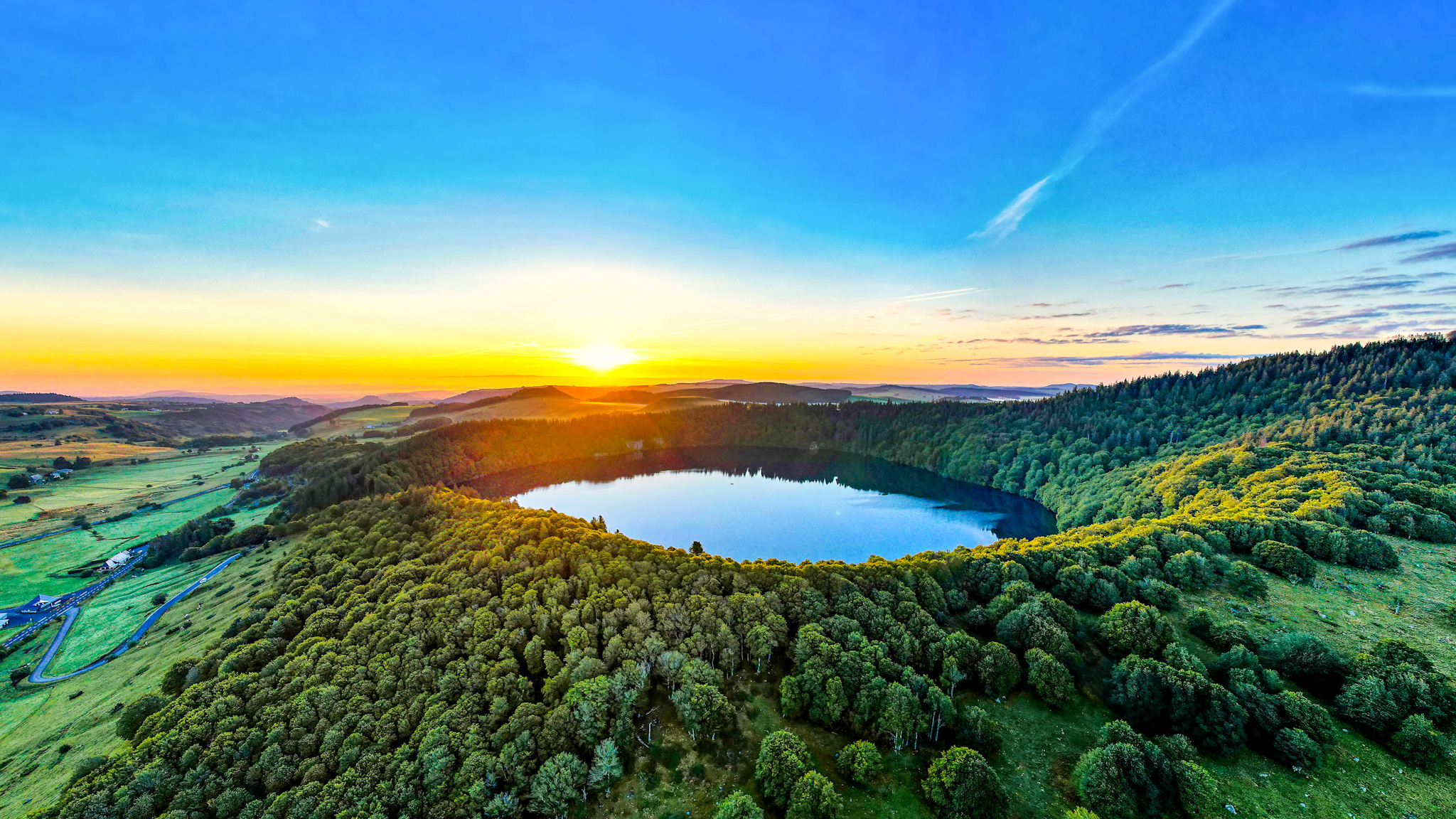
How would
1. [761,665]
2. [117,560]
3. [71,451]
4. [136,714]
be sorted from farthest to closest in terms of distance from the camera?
[71,451] < [117,560] < [761,665] < [136,714]

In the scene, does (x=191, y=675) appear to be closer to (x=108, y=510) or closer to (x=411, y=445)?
(x=108, y=510)

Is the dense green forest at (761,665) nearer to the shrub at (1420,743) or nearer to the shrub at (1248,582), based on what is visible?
the shrub at (1420,743)

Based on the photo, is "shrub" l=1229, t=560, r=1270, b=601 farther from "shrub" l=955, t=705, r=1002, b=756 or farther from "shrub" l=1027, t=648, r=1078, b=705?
"shrub" l=955, t=705, r=1002, b=756

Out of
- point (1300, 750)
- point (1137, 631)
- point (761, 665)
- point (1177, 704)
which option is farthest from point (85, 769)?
point (1300, 750)

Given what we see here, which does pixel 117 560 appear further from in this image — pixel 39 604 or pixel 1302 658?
pixel 1302 658

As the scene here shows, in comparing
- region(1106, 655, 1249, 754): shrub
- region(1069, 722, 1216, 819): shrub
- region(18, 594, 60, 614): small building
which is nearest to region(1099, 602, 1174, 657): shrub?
region(1106, 655, 1249, 754): shrub

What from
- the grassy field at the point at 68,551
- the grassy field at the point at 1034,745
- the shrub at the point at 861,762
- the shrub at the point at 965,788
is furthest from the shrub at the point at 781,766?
the grassy field at the point at 68,551
